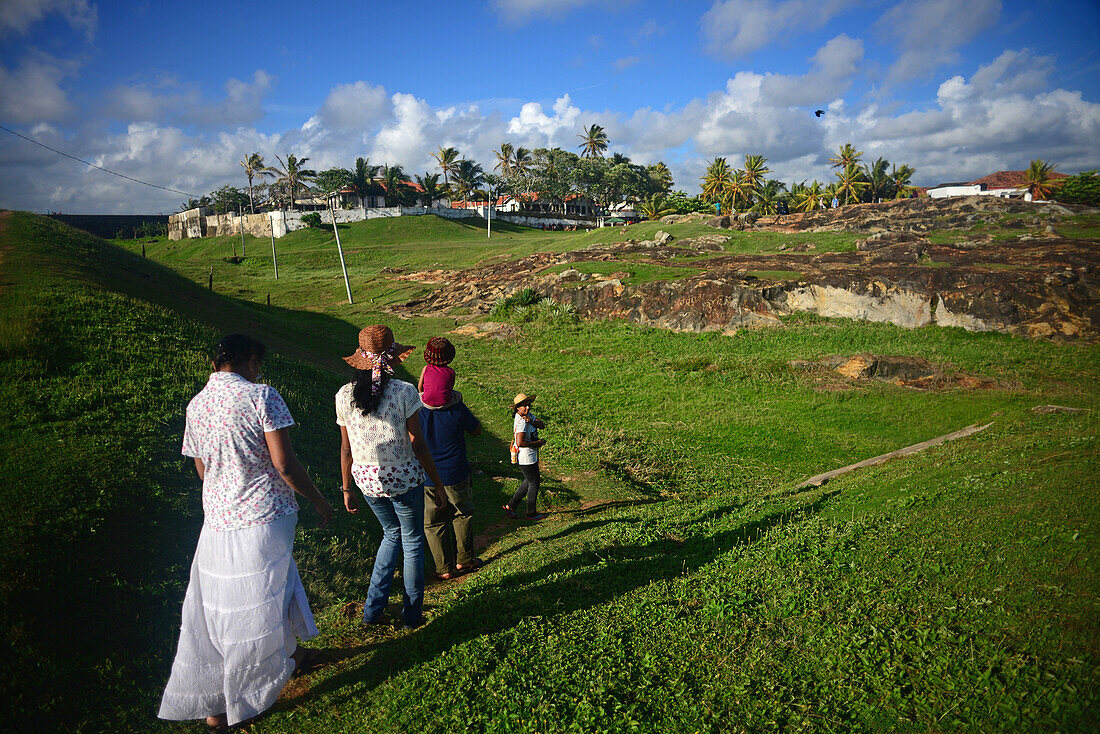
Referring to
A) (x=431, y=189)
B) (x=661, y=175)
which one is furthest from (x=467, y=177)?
(x=661, y=175)

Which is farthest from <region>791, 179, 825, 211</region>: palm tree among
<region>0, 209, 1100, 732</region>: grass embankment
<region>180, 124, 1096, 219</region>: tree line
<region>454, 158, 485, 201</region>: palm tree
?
<region>0, 209, 1100, 732</region>: grass embankment

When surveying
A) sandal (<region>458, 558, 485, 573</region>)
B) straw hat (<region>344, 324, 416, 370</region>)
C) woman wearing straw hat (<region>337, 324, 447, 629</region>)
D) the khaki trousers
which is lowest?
sandal (<region>458, 558, 485, 573</region>)

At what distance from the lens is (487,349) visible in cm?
2128

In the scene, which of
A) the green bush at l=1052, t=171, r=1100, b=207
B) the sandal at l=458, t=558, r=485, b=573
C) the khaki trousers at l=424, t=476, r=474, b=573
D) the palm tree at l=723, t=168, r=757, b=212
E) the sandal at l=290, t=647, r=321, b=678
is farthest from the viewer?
the palm tree at l=723, t=168, r=757, b=212

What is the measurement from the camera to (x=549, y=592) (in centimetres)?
486

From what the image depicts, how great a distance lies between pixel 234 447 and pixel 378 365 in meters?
1.10

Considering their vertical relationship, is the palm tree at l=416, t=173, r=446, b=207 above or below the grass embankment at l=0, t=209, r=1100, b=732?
above

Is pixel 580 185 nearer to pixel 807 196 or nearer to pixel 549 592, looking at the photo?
pixel 807 196

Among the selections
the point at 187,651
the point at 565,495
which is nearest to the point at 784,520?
the point at 565,495

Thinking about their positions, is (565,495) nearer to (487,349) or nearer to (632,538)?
(632,538)

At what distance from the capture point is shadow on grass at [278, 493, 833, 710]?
13.1 feet

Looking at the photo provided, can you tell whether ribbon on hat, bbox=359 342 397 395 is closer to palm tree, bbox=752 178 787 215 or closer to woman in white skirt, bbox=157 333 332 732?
woman in white skirt, bbox=157 333 332 732

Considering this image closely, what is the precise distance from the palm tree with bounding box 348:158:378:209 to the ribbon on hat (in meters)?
71.5

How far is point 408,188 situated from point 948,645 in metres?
76.5
